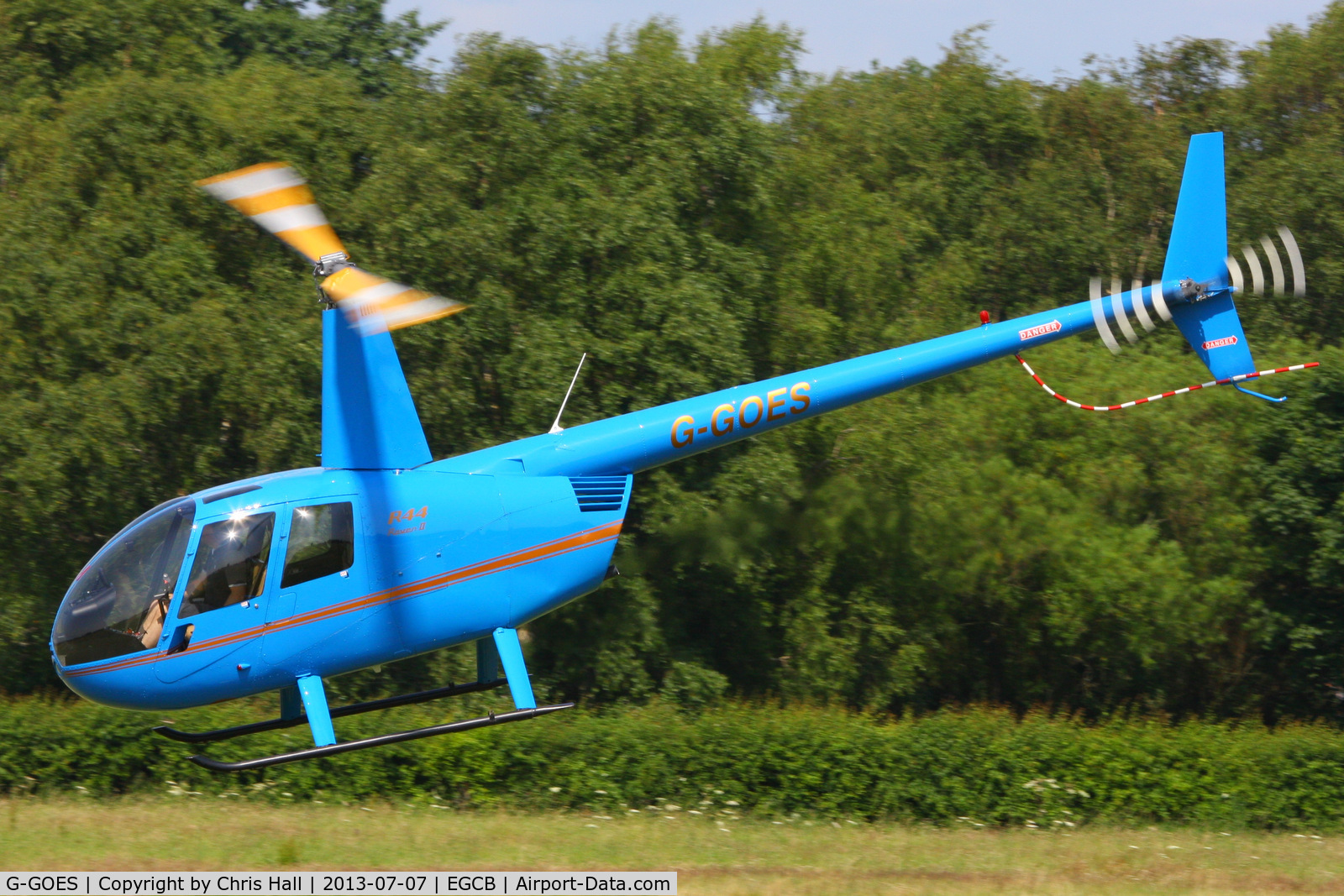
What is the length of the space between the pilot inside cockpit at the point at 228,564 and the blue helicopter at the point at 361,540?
0.04 feet

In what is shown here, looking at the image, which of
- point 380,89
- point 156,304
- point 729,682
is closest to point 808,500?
point 729,682

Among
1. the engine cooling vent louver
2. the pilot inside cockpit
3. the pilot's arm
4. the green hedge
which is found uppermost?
the engine cooling vent louver

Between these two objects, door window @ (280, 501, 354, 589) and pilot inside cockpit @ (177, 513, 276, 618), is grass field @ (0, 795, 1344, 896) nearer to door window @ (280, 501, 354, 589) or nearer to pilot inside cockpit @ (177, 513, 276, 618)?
pilot inside cockpit @ (177, 513, 276, 618)

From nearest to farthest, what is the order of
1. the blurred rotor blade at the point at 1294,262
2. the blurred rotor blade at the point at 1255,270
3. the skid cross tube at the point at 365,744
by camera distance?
1. the skid cross tube at the point at 365,744
2. the blurred rotor blade at the point at 1294,262
3. the blurred rotor blade at the point at 1255,270

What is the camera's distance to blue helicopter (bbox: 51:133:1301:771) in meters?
9.10

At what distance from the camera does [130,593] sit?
29.9 ft

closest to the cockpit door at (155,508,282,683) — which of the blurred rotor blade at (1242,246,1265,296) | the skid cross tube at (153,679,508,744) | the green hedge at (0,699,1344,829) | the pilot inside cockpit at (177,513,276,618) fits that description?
the pilot inside cockpit at (177,513,276,618)

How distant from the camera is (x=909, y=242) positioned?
2556cm

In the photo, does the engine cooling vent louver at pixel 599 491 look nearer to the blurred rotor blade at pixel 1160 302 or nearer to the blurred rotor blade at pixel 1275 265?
the blurred rotor blade at pixel 1160 302

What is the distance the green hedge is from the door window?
5.18 metres

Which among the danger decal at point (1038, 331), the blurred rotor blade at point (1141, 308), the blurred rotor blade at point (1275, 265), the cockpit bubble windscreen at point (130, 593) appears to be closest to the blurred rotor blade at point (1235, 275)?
the blurred rotor blade at point (1275, 265)

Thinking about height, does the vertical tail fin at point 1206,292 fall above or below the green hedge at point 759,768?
above

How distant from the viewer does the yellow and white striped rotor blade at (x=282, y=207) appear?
865cm

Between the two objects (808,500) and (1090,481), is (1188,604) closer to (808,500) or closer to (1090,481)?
(1090,481)
